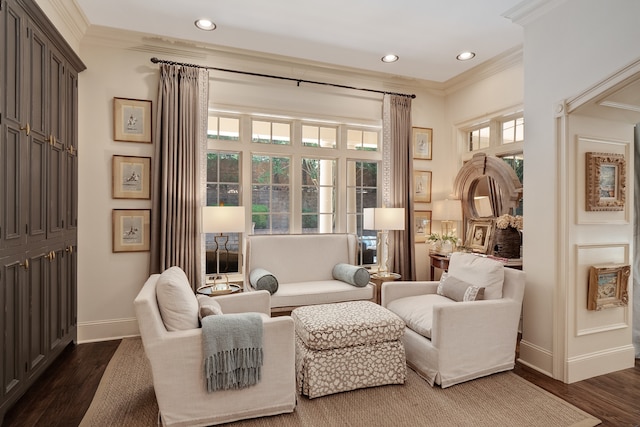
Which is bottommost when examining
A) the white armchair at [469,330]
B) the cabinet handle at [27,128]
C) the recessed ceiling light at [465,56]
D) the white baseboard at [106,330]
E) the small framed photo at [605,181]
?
the white baseboard at [106,330]

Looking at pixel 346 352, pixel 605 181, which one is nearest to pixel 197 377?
pixel 346 352

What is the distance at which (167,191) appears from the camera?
11.8 ft

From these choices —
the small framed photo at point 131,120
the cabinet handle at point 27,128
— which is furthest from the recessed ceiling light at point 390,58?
the cabinet handle at point 27,128

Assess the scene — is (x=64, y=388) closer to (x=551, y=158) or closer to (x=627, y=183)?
(x=551, y=158)

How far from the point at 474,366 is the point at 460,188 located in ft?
7.61

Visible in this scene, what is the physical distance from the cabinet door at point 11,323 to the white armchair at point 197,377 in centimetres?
79

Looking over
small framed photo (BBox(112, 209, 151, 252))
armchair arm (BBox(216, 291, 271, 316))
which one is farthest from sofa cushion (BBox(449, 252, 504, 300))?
small framed photo (BBox(112, 209, 151, 252))

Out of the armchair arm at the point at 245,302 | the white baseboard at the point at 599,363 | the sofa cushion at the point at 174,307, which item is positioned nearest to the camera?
the sofa cushion at the point at 174,307

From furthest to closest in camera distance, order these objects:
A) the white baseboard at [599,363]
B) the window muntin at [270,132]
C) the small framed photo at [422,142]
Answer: the small framed photo at [422,142], the window muntin at [270,132], the white baseboard at [599,363]

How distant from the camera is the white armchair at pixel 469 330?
2.55m

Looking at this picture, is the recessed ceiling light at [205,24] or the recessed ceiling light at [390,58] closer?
the recessed ceiling light at [205,24]

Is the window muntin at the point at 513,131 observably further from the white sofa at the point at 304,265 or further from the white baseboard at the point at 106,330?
the white baseboard at the point at 106,330

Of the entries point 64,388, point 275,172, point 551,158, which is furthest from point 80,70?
point 551,158

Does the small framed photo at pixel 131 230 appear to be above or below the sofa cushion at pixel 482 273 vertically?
above
